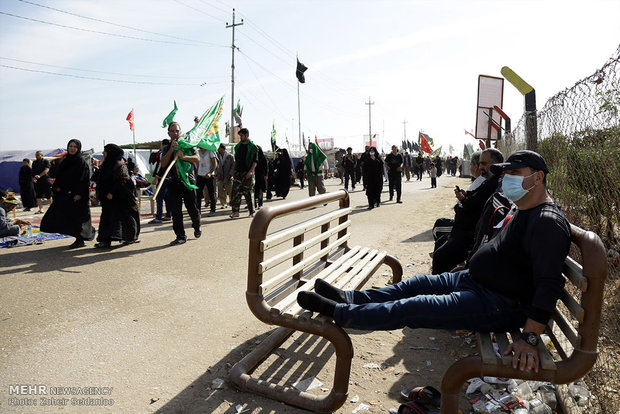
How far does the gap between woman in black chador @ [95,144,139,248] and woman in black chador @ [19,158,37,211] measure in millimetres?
9831

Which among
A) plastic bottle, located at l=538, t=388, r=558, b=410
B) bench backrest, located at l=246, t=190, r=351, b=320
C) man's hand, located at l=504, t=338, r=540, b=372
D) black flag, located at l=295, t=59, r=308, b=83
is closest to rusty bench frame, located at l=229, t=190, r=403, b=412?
bench backrest, located at l=246, t=190, r=351, b=320

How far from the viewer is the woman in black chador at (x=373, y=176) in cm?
1310

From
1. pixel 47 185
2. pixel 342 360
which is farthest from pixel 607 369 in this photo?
pixel 47 185

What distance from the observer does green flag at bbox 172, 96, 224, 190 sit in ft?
24.9

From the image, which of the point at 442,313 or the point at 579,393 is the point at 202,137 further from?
the point at 579,393

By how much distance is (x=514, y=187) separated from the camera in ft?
8.31

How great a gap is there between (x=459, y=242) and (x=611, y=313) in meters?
1.48

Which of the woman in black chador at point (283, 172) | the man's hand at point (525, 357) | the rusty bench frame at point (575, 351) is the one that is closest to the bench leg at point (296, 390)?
the rusty bench frame at point (575, 351)

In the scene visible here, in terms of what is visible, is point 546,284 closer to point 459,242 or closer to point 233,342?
point 459,242

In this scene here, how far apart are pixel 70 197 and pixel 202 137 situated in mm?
2539

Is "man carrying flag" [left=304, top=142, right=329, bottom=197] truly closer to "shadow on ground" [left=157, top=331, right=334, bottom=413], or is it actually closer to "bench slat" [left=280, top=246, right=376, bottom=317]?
"bench slat" [left=280, top=246, right=376, bottom=317]

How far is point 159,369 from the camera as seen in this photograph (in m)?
3.15

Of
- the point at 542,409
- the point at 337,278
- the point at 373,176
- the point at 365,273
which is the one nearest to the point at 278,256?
the point at 337,278

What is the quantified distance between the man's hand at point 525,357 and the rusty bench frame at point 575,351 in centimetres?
3
